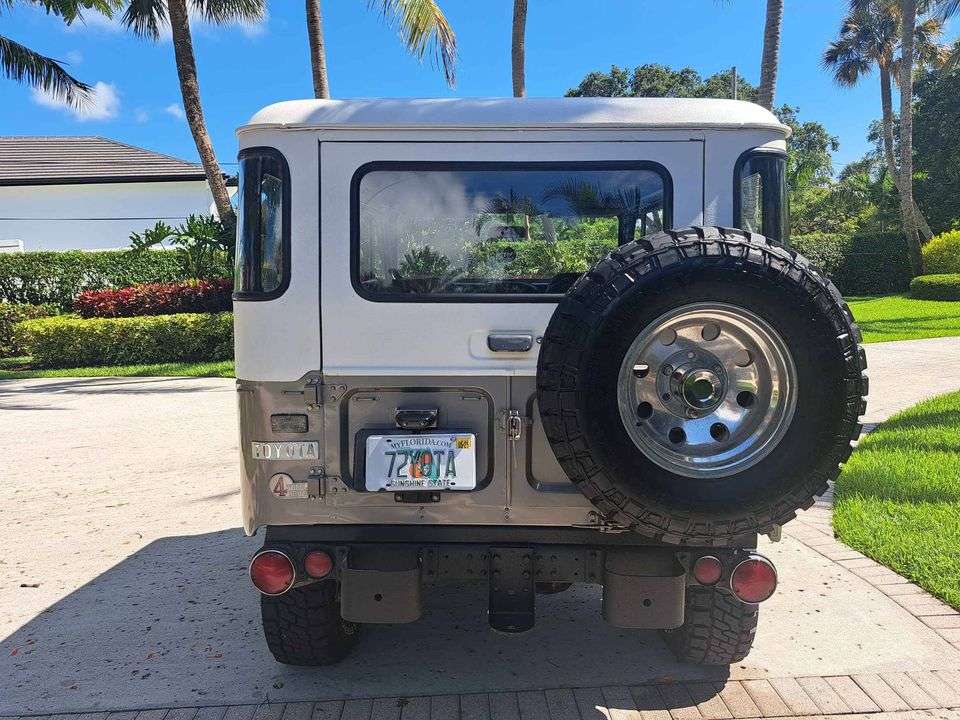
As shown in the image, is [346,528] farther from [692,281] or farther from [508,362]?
[692,281]

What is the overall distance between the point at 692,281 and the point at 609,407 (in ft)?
1.64

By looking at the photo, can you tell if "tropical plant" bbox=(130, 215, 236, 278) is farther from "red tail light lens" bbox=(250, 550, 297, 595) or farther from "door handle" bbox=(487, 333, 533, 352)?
"door handle" bbox=(487, 333, 533, 352)

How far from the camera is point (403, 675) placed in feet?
10.5

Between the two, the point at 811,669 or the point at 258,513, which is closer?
the point at 258,513

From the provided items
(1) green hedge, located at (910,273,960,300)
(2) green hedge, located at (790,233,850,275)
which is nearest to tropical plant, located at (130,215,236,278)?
(1) green hedge, located at (910,273,960,300)

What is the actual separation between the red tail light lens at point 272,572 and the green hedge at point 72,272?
1630 cm

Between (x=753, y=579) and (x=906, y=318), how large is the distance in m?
17.7

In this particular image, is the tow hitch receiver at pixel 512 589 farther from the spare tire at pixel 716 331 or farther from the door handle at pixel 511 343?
the door handle at pixel 511 343

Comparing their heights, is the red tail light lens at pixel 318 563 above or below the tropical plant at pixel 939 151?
below

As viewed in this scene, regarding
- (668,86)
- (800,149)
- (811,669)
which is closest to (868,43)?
(668,86)

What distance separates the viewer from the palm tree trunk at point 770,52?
1165cm

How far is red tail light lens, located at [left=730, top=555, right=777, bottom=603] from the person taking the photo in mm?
2709

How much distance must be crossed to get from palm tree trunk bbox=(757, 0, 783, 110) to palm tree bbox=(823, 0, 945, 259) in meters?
19.3

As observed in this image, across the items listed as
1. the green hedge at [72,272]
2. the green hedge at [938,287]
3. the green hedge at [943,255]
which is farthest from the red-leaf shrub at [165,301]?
the green hedge at [943,255]
